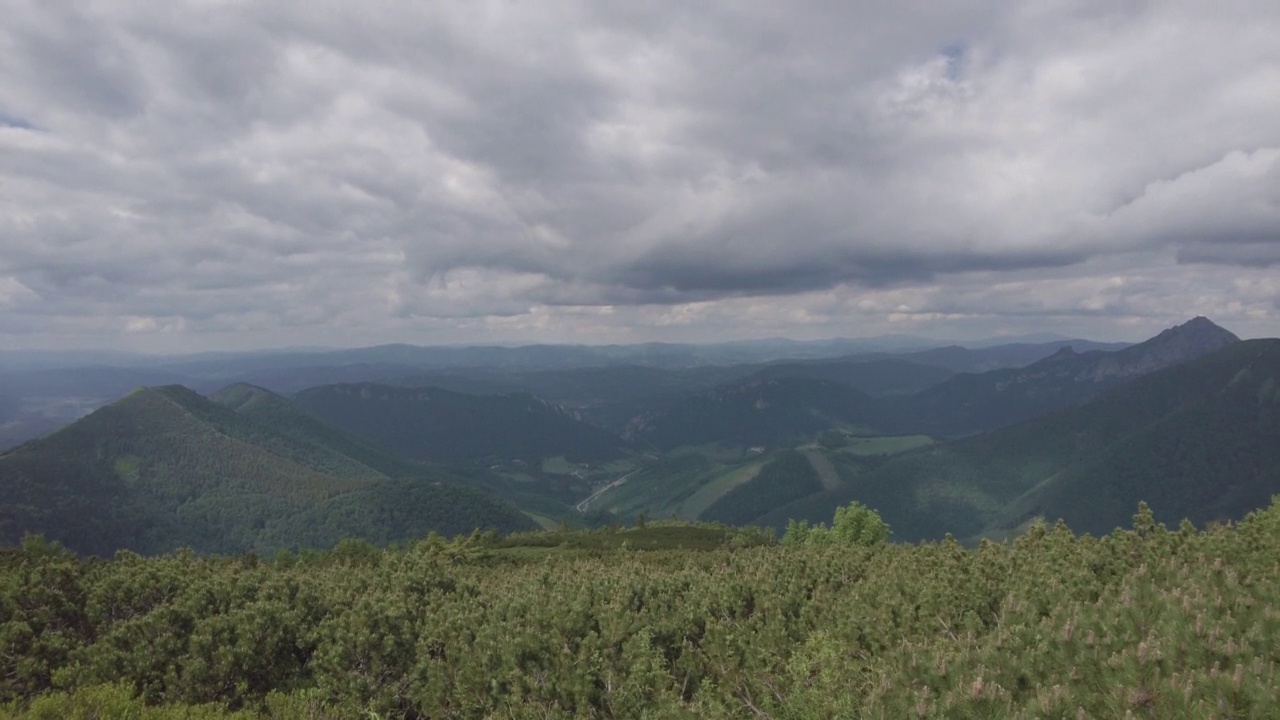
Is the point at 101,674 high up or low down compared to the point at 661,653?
up

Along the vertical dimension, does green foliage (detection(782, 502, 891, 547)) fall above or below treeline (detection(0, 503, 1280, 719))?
below

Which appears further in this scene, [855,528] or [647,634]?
[855,528]

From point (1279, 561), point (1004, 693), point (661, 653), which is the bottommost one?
point (661, 653)

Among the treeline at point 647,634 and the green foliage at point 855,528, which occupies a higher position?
the treeline at point 647,634

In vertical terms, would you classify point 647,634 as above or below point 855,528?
above

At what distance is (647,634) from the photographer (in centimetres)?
2272

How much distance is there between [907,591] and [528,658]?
584 inches

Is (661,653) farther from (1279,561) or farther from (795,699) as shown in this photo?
(1279,561)

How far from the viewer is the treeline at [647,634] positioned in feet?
44.8

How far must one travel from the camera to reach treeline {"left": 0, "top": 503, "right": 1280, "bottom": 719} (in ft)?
44.8

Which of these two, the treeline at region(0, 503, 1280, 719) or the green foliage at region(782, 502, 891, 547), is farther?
the green foliage at region(782, 502, 891, 547)

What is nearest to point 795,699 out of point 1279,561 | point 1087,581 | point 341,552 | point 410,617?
point 1087,581

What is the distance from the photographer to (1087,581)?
20219 mm

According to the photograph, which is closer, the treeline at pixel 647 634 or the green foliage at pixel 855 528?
the treeline at pixel 647 634
